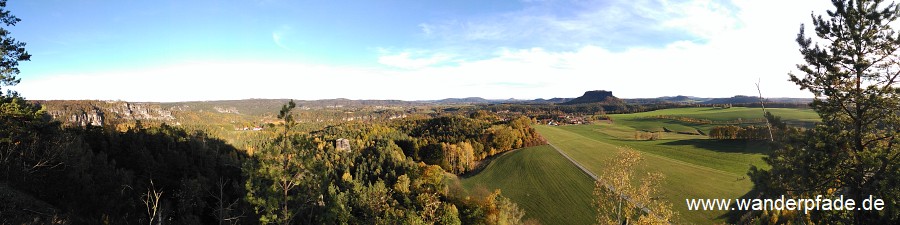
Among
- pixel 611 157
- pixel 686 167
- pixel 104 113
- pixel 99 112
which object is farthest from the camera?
pixel 104 113

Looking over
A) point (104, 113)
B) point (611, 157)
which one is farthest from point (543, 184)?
point (104, 113)

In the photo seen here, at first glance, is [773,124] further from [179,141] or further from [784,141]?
[179,141]

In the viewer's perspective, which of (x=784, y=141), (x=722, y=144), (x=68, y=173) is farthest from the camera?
(x=722, y=144)

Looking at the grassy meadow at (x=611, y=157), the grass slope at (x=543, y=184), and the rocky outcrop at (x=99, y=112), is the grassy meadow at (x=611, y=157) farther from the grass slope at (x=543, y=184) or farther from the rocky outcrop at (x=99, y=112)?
the rocky outcrop at (x=99, y=112)

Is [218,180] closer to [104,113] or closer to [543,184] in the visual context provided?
[543,184]

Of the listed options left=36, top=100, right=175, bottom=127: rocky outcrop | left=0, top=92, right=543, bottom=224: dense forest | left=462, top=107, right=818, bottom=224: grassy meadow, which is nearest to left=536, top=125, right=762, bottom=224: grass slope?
left=462, top=107, right=818, bottom=224: grassy meadow

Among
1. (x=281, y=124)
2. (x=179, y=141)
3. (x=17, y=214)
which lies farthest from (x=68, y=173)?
(x=179, y=141)

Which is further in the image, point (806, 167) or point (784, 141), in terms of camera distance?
point (784, 141)
